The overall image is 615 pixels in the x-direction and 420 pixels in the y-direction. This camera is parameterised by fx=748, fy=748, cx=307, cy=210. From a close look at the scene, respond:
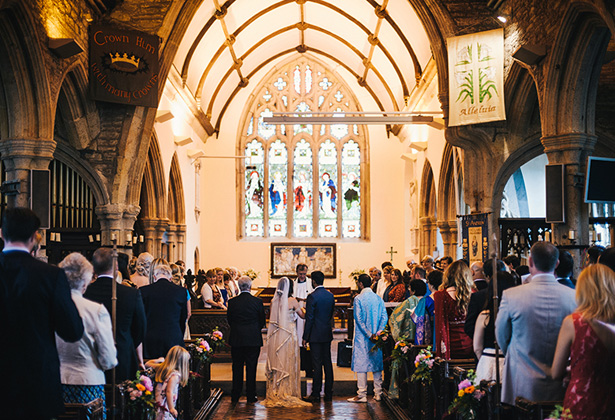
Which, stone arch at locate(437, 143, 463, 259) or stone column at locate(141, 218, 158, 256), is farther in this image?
stone column at locate(141, 218, 158, 256)

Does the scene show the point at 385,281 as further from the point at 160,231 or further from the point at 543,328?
the point at 543,328

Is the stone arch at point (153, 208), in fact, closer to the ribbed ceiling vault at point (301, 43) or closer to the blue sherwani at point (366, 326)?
the ribbed ceiling vault at point (301, 43)

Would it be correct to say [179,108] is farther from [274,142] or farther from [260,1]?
[274,142]

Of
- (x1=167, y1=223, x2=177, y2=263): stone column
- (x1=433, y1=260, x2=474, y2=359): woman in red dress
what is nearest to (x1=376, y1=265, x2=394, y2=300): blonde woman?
(x1=433, y1=260, x2=474, y2=359): woman in red dress

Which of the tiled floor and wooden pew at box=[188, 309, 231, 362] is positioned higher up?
wooden pew at box=[188, 309, 231, 362]

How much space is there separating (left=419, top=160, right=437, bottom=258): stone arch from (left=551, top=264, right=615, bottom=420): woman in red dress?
15201mm

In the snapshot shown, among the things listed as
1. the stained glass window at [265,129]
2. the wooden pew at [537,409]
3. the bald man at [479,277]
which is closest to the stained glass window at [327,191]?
the stained glass window at [265,129]

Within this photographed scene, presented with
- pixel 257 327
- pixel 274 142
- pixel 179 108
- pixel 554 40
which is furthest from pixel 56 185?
pixel 274 142

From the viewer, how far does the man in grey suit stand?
3.96 metres

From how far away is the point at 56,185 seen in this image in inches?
508

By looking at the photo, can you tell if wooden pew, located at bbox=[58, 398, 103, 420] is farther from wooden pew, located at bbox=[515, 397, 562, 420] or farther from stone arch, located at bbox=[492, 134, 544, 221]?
stone arch, located at bbox=[492, 134, 544, 221]

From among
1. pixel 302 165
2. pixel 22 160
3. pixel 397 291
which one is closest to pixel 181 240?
pixel 302 165

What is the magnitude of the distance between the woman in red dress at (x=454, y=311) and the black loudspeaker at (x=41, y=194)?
19.5 ft

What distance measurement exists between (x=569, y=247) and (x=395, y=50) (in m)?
9.66
